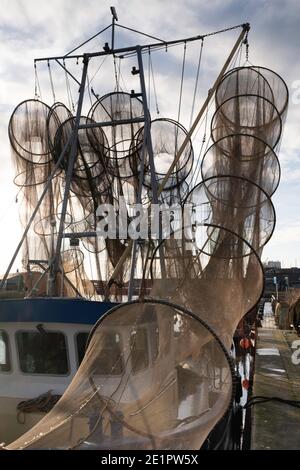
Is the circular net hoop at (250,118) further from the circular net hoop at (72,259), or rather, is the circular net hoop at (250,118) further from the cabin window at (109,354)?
the cabin window at (109,354)


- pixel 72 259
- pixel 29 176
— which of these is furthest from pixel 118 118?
pixel 72 259

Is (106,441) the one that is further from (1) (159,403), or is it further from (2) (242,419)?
(2) (242,419)

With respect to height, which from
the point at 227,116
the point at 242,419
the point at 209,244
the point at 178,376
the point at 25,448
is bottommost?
the point at 242,419

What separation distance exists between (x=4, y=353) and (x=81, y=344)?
1.31 m

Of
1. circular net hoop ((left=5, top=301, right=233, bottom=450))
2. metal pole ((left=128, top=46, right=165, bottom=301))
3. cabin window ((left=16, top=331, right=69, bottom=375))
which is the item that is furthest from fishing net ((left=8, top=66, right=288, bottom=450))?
cabin window ((left=16, top=331, right=69, bottom=375))

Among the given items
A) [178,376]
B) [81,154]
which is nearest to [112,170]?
[81,154]

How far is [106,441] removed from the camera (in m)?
4.16

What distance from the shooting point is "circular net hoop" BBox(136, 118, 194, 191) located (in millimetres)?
11125

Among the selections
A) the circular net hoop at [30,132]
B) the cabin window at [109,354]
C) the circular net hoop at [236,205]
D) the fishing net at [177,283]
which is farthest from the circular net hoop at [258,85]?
the cabin window at [109,354]

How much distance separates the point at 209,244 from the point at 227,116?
4.00 meters

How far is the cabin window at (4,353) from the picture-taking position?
6875mm

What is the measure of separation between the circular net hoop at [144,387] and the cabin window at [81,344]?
1470mm

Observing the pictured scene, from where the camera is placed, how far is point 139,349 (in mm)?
5082

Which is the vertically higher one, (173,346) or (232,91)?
(232,91)
